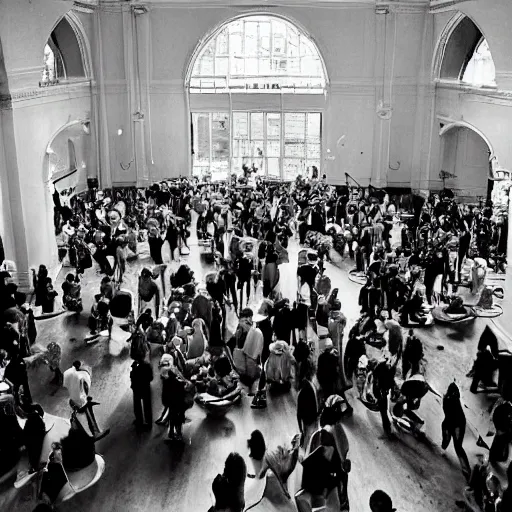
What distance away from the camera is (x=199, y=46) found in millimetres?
26438

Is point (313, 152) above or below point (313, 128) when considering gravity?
below

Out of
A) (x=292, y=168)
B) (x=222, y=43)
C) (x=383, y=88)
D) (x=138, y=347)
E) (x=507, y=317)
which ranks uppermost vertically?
(x=222, y=43)

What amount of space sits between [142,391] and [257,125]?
19165mm

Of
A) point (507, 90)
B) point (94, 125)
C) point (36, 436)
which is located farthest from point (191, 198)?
point (36, 436)

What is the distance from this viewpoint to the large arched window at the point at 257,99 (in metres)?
27.4

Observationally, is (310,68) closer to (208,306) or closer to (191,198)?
(191,198)

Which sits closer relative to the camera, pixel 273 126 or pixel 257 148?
pixel 273 126

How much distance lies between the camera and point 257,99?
90.1 ft

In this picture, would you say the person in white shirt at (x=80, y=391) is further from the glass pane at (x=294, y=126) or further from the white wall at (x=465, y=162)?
the glass pane at (x=294, y=126)

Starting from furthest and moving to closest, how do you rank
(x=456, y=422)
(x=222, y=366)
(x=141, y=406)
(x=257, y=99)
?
(x=257, y=99), (x=222, y=366), (x=141, y=406), (x=456, y=422)

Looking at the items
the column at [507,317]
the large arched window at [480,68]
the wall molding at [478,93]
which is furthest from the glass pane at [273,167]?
the column at [507,317]

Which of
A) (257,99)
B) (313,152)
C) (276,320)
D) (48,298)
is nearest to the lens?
(276,320)

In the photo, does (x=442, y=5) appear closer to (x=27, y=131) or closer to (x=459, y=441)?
(x=27, y=131)

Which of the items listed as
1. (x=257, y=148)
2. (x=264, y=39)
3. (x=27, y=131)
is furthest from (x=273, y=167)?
(x=27, y=131)
